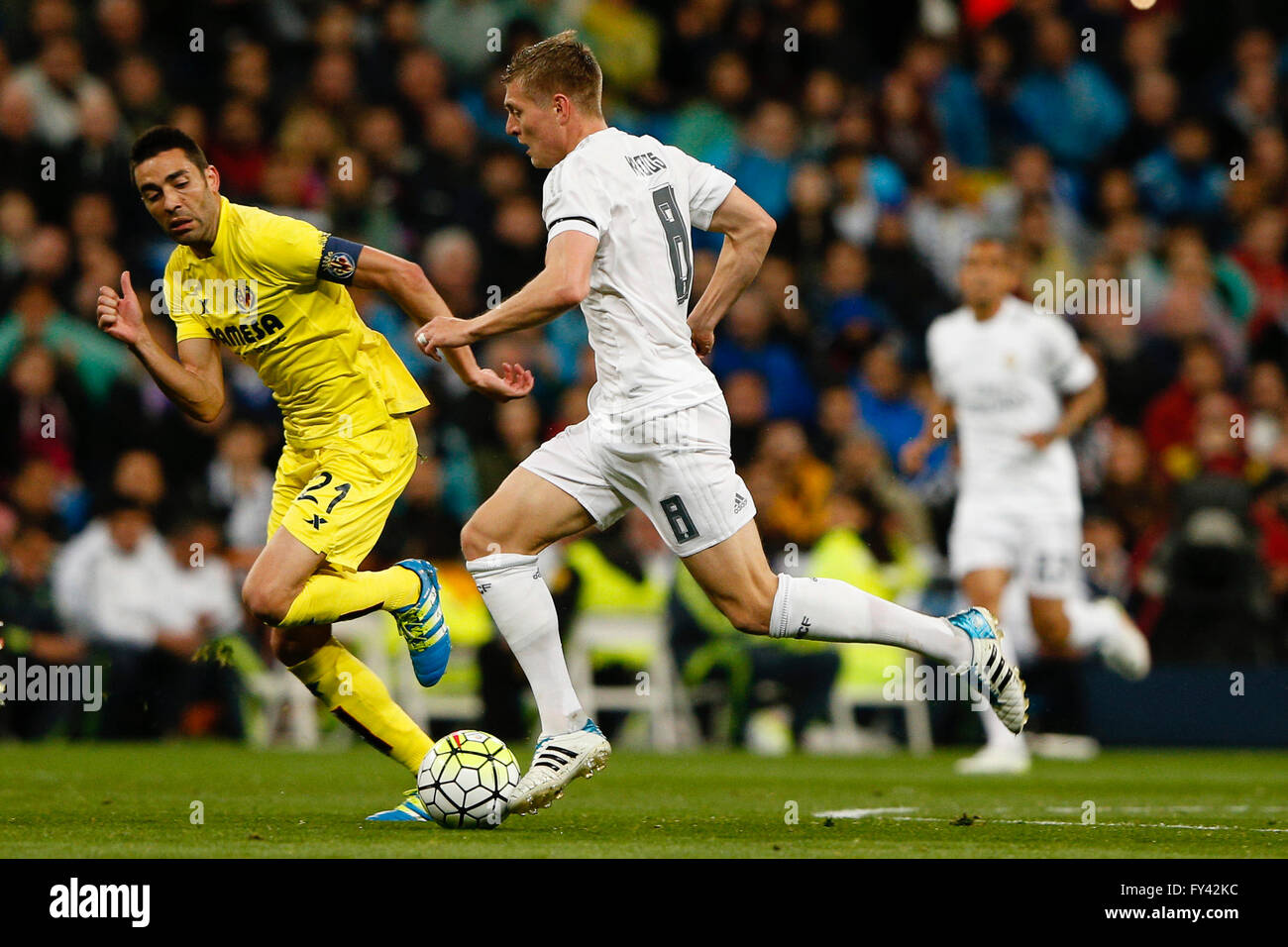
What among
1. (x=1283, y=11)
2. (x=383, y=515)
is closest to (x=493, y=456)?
(x=383, y=515)

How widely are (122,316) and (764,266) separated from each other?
8.00m

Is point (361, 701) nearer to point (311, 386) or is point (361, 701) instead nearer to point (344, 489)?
point (344, 489)

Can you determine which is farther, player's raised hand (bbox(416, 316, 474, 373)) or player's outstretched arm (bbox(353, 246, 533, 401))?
player's outstretched arm (bbox(353, 246, 533, 401))

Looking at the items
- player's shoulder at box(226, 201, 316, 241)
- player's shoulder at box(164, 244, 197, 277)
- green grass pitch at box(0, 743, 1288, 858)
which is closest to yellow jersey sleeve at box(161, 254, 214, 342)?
player's shoulder at box(164, 244, 197, 277)

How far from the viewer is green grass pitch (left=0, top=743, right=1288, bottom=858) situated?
19.4ft

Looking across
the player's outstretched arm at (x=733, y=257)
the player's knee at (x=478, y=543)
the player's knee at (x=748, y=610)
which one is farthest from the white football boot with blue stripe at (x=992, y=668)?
the player's knee at (x=478, y=543)

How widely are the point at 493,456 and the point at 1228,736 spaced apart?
5.05 m

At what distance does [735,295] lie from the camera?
7008mm

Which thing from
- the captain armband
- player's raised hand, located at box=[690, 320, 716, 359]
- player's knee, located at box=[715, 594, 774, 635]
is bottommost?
player's knee, located at box=[715, 594, 774, 635]

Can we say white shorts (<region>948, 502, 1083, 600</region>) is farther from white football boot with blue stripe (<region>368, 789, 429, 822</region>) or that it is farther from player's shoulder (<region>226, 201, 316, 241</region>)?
player's shoulder (<region>226, 201, 316, 241</region>)

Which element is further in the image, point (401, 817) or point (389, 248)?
point (389, 248)

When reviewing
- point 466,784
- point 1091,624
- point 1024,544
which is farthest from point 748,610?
point 1091,624

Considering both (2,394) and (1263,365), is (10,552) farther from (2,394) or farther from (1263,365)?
(1263,365)

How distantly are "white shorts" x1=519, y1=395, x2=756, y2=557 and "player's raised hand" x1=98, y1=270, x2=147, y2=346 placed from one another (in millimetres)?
1509
